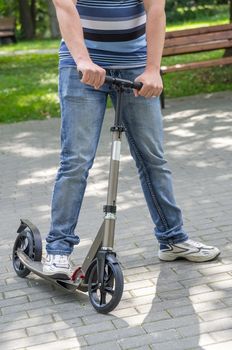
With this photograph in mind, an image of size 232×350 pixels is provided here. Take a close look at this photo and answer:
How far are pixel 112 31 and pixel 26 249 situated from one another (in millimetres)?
1454

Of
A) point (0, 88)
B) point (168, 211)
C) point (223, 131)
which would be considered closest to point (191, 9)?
point (0, 88)

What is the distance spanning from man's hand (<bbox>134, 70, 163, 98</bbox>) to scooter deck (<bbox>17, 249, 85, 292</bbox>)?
1.07 m

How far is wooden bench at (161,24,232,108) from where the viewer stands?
11.6 meters

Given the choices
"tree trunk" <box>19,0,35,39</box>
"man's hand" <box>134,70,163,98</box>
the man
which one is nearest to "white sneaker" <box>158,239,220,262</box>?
the man

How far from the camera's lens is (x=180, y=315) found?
395cm

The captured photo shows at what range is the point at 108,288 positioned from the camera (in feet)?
13.2

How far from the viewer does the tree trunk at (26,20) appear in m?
38.3

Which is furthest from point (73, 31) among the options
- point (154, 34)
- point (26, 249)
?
point (26, 249)

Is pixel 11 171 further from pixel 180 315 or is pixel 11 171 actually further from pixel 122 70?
pixel 180 315

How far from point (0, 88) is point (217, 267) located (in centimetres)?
1073

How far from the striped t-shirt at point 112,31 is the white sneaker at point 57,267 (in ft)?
3.52

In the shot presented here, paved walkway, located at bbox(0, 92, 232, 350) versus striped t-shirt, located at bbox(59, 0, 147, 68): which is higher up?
striped t-shirt, located at bbox(59, 0, 147, 68)

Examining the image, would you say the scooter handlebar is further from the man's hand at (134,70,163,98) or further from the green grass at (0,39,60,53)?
the green grass at (0,39,60,53)

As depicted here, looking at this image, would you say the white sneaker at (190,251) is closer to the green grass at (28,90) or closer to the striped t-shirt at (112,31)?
the striped t-shirt at (112,31)
